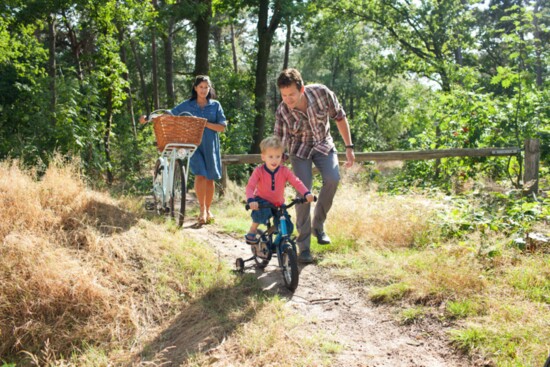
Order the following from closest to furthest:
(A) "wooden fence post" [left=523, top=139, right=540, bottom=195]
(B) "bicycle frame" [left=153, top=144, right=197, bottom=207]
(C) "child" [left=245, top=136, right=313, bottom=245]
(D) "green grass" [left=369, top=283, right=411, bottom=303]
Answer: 1. (D) "green grass" [left=369, top=283, right=411, bottom=303]
2. (C) "child" [left=245, top=136, right=313, bottom=245]
3. (B) "bicycle frame" [left=153, top=144, right=197, bottom=207]
4. (A) "wooden fence post" [left=523, top=139, right=540, bottom=195]

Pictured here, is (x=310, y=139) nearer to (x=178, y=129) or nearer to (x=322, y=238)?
(x=322, y=238)

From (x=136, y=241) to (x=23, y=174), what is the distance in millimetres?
1827

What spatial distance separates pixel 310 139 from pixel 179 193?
2.21 m

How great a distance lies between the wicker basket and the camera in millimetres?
5547

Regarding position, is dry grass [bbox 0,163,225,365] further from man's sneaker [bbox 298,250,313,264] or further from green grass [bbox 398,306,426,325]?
green grass [bbox 398,306,426,325]

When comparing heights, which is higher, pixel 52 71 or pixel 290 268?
pixel 52 71

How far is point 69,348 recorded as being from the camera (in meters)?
3.58

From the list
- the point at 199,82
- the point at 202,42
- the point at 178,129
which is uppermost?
the point at 202,42

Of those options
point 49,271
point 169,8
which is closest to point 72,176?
point 49,271

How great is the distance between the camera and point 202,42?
12836mm

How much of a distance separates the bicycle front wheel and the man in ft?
5.12

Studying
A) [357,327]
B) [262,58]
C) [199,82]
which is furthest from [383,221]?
[262,58]

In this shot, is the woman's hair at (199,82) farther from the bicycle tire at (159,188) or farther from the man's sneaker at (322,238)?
the man's sneaker at (322,238)

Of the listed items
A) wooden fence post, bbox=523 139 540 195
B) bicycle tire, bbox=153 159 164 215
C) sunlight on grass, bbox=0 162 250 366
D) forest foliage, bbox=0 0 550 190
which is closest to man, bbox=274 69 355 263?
sunlight on grass, bbox=0 162 250 366
